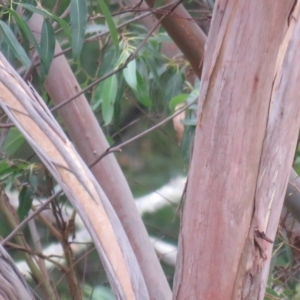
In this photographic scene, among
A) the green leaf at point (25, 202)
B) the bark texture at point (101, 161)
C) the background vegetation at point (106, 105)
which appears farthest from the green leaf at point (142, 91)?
the green leaf at point (25, 202)

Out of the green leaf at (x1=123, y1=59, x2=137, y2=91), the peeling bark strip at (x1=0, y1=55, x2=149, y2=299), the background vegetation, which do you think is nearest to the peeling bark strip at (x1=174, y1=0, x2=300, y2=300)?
the peeling bark strip at (x1=0, y1=55, x2=149, y2=299)

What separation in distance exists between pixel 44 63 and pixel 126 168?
1.12m

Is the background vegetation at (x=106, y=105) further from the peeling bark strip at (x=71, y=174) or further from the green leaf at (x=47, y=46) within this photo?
the peeling bark strip at (x=71, y=174)

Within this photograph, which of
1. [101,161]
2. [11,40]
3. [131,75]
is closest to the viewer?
[11,40]

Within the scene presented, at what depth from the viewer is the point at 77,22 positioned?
2.84ft

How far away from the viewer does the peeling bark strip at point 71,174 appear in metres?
0.56

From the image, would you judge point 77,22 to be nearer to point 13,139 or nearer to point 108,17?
point 108,17

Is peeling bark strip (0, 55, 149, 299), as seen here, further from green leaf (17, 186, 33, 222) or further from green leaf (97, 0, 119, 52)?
green leaf (17, 186, 33, 222)

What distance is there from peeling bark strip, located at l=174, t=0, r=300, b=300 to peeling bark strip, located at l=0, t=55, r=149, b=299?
7 cm

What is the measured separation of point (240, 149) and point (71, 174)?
0.56 ft

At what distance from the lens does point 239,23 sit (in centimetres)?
57

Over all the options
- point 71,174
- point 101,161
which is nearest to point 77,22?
point 101,161

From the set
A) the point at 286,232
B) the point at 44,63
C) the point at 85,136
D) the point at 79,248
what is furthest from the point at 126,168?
the point at 44,63

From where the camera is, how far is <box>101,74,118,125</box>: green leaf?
116cm
